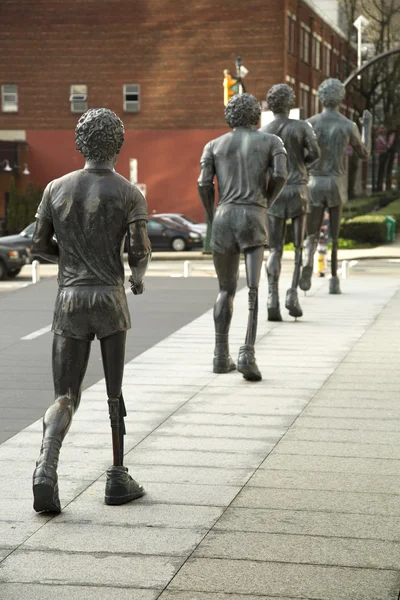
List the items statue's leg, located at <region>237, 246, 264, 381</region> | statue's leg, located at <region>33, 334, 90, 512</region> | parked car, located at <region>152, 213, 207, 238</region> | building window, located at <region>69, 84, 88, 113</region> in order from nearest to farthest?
statue's leg, located at <region>33, 334, 90, 512</region>, statue's leg, located at <region>237, 246, 264, 381</region>, parked car, located at <region>152, 213, 207, 238</region>, building window, located at <region>69, 84, 88, 113</region>

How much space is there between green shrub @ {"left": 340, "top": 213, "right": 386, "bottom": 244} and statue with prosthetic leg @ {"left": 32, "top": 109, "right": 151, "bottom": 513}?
1233 inches

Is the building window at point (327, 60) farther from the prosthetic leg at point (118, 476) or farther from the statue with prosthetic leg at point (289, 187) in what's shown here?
the prosthetic leg at point (118, 476)

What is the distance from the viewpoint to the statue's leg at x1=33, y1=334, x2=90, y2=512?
19.0 feet

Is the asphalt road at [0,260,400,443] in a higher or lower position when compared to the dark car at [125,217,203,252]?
higher

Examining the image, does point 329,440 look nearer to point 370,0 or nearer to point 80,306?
point 80,306

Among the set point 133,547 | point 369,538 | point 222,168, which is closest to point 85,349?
point 133,547

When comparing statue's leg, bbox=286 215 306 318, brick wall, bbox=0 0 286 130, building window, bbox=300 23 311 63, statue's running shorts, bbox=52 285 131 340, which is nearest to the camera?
statue's running shorts, bbox=52 285 131 340

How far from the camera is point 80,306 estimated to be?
6.08 meters

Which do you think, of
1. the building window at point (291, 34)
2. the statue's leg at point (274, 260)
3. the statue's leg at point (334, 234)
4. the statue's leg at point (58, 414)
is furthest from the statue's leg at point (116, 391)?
the building window at point (291, 34)

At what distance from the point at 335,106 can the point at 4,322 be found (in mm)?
4887

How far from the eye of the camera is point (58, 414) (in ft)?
19.9

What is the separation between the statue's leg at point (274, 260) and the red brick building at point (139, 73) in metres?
36.5

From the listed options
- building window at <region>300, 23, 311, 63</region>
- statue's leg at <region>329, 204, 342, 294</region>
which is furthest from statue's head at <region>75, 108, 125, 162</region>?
building window at <region>300, 23, 311, 63</region>

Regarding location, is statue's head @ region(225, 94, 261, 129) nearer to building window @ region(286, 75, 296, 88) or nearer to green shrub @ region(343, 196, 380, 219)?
green shrub @ region(343, 196, 380, 219)
